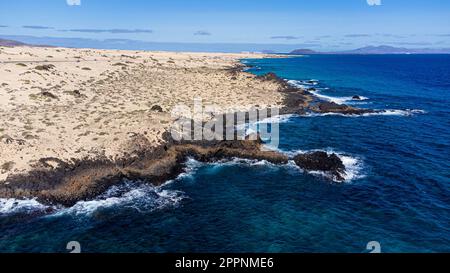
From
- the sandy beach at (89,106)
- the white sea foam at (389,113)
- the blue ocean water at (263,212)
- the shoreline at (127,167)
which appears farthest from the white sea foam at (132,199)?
the white sea foam at (389,113)

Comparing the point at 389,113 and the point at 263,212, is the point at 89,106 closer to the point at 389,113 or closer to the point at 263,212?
the point at 263,212

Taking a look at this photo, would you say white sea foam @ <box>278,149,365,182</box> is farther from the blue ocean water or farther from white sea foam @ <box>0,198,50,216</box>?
white sea foam @ <box>0,198,50,216</box>

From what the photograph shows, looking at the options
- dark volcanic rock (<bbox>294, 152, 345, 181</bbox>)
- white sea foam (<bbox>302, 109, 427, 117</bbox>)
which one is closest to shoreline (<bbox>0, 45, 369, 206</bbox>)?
dark volcanic rock (<bbox>294, 152, 345, 181</bbox>)

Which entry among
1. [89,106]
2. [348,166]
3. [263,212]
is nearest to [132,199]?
[263,212]

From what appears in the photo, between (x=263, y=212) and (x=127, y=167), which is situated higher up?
(x=127, y=167)

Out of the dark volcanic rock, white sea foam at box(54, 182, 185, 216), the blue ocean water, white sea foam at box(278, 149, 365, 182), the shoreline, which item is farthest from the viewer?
the dark volcanic rock

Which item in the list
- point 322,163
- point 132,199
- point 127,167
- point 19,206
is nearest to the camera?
point 19,206

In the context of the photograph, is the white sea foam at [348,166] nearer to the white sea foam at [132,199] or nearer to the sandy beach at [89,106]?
the white sea foam at [132,199]
